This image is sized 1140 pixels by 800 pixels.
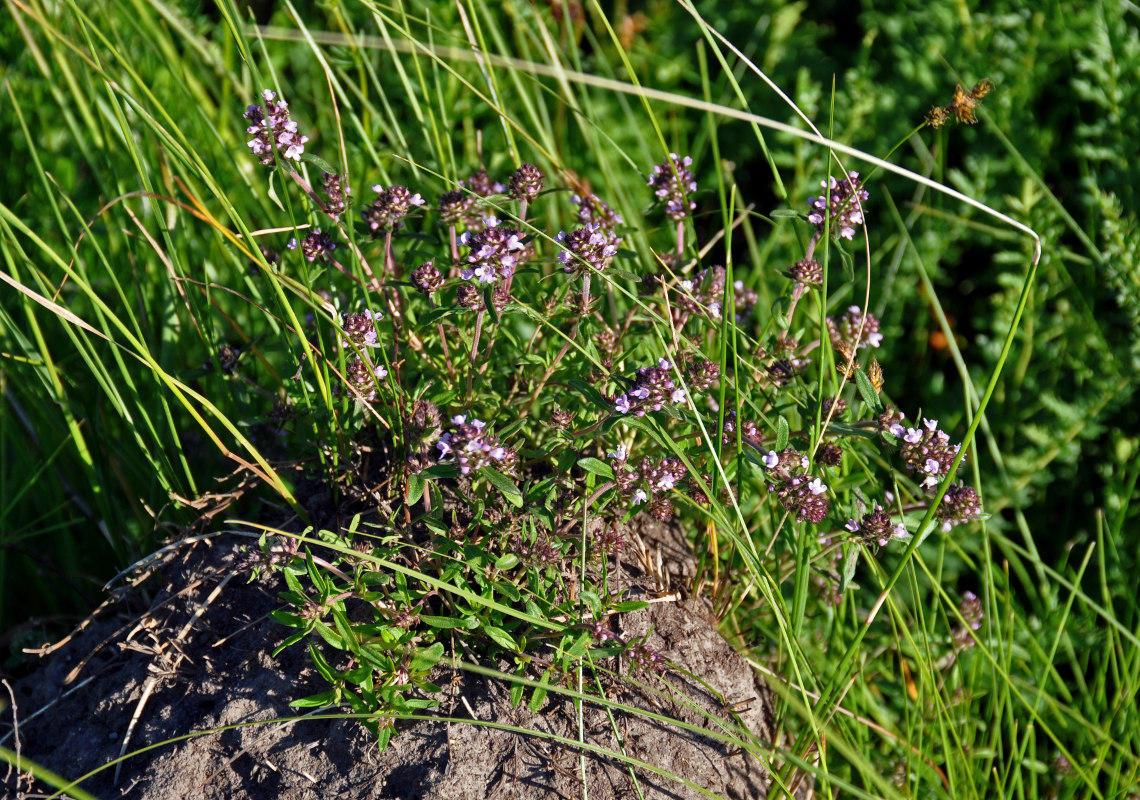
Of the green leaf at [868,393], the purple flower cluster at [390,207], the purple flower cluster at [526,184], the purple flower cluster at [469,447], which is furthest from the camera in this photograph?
the purple flower cluster at [526,184]

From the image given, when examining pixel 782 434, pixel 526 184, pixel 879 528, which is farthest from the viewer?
pixel 526 184

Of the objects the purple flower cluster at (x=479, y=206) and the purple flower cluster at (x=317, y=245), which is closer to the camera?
the purple flower cluster at (x=317, y=245)

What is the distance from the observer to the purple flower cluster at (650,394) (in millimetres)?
1847

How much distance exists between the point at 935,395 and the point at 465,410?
79.6 inches

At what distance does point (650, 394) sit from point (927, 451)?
0.63 m

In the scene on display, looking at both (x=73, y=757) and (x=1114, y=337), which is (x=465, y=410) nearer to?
(x=73, y=757)

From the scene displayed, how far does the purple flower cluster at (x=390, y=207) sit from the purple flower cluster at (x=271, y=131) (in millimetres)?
206

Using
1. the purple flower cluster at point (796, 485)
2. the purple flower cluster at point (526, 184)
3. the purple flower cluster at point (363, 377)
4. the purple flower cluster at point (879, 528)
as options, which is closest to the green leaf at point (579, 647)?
the purple flower cluster at point (796, 485)

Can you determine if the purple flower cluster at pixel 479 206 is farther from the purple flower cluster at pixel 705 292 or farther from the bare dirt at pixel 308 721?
the bare dirt at pixel 308 721

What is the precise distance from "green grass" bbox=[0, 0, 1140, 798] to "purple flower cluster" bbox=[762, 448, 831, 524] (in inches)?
2.5

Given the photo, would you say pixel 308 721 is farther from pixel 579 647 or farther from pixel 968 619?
pixel 968 619

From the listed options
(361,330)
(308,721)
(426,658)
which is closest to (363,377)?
(361,330)

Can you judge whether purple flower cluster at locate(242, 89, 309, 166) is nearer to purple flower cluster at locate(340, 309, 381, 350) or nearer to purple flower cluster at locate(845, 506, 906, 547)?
purple flower cluster at locate(340, 309, 381, 350)

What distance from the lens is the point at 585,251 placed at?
1.99 meters
